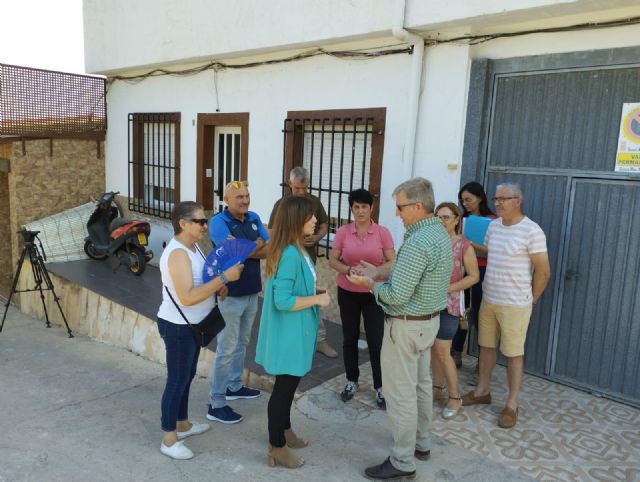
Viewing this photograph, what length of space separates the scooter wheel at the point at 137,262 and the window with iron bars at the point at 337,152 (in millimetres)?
2867

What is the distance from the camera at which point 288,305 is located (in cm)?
289

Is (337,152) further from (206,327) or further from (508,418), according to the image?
(508,418)

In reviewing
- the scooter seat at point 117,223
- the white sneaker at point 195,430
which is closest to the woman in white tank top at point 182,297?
the white sneaker at point 195,430

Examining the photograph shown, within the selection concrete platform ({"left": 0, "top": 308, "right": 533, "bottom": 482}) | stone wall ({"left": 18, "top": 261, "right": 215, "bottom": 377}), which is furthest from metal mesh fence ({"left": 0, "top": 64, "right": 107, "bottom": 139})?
concrete platform ({"left": 0, "top": 308, "right": 533, "bottom": 482})

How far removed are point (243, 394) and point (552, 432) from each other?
2299 millimetres

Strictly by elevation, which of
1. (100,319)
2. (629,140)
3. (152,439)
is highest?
(629,140)

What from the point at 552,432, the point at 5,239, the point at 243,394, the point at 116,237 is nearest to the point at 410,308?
the point at 552,432

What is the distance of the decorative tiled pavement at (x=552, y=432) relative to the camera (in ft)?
10.6

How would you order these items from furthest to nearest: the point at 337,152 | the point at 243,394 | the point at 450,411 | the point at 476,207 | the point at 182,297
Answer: the point at 337,152
the point at 476,207
the point at 243,394
the point at 450,411
the point at 182,297

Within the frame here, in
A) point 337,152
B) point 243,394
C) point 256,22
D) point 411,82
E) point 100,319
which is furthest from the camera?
point 100,319

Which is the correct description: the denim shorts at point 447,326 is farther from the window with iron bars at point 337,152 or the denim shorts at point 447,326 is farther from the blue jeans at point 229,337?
the window with iron bars at point 337,152

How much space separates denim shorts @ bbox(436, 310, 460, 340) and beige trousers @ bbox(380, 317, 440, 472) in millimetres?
618

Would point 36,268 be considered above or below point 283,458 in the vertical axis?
above

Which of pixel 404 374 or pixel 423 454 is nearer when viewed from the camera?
pixel 404 374
